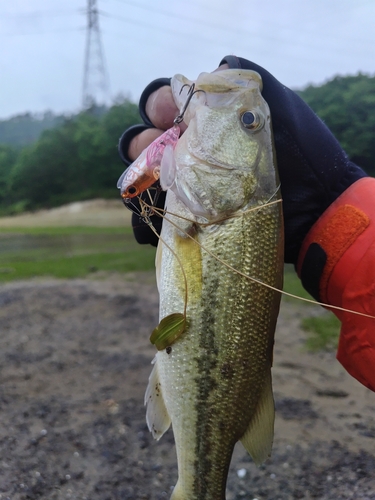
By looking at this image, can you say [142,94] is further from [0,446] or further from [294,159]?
[0,446]

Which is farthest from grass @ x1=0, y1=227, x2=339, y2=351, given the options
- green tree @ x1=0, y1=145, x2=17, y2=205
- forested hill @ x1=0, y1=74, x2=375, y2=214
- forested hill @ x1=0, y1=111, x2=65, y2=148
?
forested hill @ x1=0, y1=111, x2=65, y2=148

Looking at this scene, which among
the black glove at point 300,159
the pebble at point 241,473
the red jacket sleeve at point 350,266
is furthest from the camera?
the pebble at point 241,473

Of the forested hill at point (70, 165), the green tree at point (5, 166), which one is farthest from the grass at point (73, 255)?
the green tree at point (5, 166)

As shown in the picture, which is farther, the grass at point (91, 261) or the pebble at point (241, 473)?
the grass at point (91, 261)

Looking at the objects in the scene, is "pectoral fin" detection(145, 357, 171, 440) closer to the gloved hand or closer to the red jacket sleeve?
the gloved hand

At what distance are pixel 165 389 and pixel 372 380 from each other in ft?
3.60

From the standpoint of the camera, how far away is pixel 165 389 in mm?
2031

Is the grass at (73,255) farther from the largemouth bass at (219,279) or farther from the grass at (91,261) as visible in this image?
the largemouth bass at (219,279)

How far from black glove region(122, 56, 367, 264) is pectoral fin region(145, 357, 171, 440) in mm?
938

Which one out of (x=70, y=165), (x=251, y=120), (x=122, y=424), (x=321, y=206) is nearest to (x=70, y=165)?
(x=70, y=165)

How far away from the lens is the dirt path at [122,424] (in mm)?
3605

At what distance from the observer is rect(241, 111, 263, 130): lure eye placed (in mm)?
2074

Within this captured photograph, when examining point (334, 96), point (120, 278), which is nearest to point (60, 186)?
point (334, 96)

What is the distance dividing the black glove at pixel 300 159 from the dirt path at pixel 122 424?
2.33m
